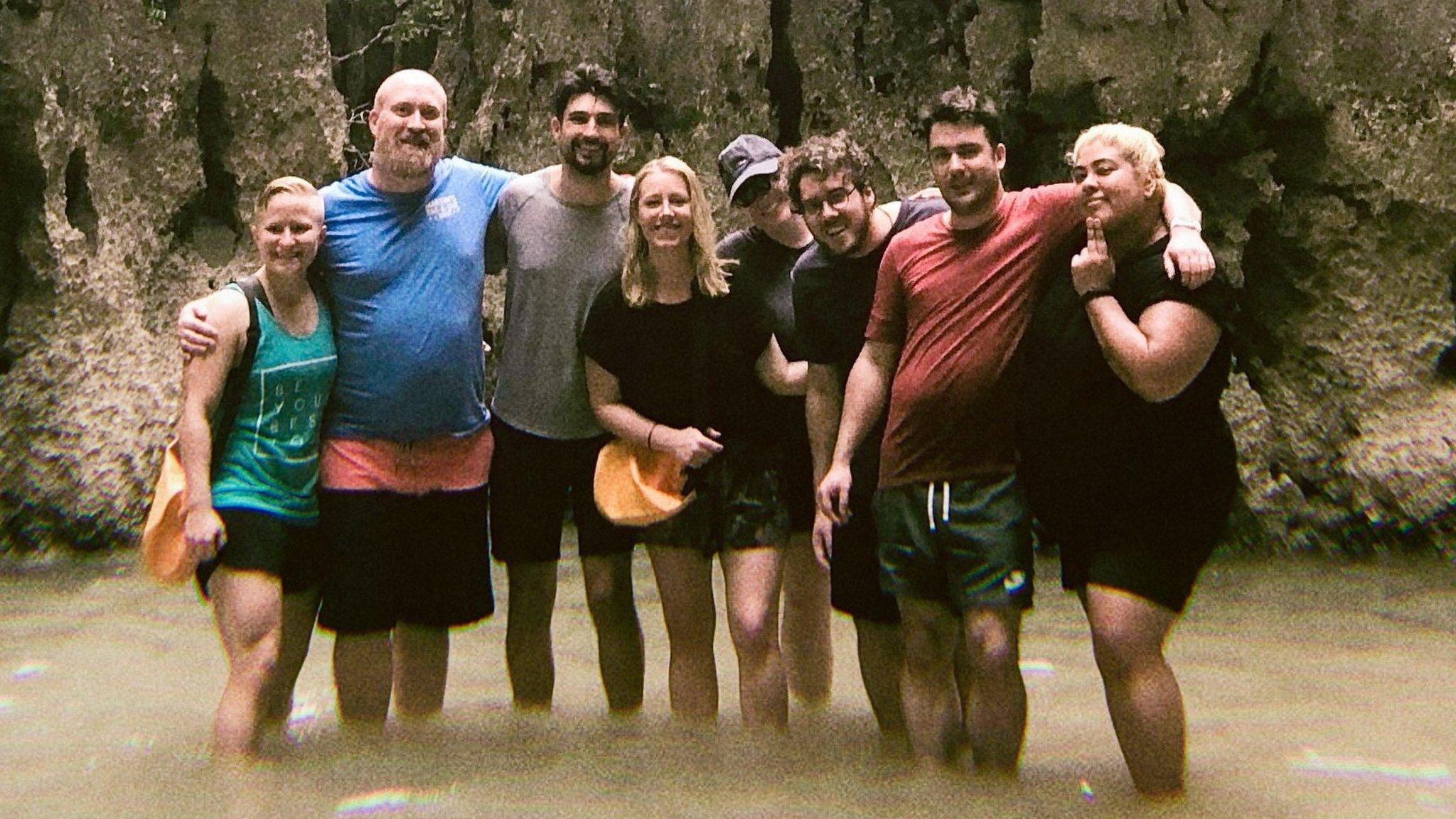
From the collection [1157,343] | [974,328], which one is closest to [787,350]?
[974,328]

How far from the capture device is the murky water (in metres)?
3.47

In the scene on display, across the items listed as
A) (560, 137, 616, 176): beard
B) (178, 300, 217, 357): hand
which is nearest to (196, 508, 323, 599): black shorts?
(178, 300, 217, 357): hand

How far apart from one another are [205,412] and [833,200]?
6.10 feet

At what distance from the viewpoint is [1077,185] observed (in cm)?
358

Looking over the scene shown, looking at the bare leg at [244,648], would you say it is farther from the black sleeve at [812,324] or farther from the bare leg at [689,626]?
the black sleeve at [812,324]

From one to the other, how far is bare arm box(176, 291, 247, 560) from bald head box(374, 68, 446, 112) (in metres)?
0.80

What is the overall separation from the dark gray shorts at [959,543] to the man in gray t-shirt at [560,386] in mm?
1062

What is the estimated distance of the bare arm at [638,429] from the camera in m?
4.10

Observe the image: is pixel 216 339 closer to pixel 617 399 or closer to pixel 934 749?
pixel 617 399

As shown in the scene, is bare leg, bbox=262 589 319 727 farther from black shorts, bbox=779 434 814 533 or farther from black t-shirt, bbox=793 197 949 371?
black t-shirt, bbox=793 197 949 371

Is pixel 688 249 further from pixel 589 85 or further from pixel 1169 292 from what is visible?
pixel 1169 292

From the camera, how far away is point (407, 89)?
4297mm

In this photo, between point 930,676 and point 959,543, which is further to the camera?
point 930,676

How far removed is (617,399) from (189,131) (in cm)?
498
